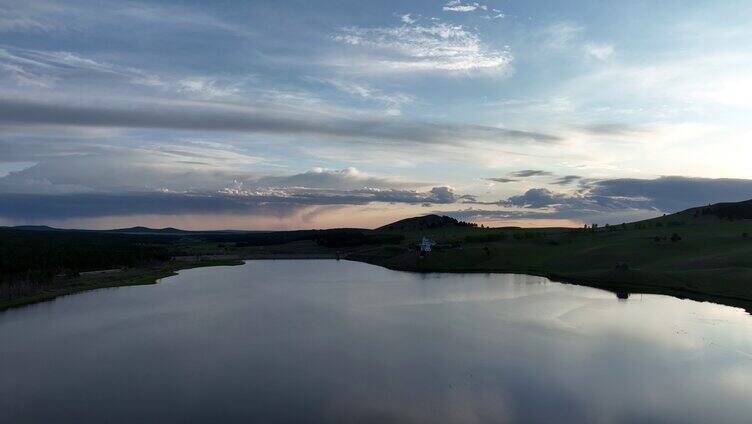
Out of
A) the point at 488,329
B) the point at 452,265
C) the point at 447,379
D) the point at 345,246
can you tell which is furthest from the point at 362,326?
the point at 345,246

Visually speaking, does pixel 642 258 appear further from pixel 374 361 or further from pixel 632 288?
pixel 374 361

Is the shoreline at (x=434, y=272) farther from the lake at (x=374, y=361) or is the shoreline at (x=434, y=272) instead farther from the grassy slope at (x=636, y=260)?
the lake at (x=374, y=361)

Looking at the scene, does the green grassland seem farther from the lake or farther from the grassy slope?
the lake

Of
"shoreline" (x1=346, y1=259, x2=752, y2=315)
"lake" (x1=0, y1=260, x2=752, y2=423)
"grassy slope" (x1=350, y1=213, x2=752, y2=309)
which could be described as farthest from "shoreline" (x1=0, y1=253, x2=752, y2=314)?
"lake" (x1=0, y1=260, x2=752, y2=423)

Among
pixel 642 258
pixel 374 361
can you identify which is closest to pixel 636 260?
pixel 642 258

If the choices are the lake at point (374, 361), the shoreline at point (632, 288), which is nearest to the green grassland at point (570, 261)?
the shoreline at point (632, 288)

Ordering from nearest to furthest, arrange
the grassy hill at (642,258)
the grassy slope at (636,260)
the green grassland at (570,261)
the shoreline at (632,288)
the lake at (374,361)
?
the lake at (374,361) → the shoreline at (632,288) → the green grassland at (570,261) → the grassy slope at (636,260) → the grassy hill at (642,258)
